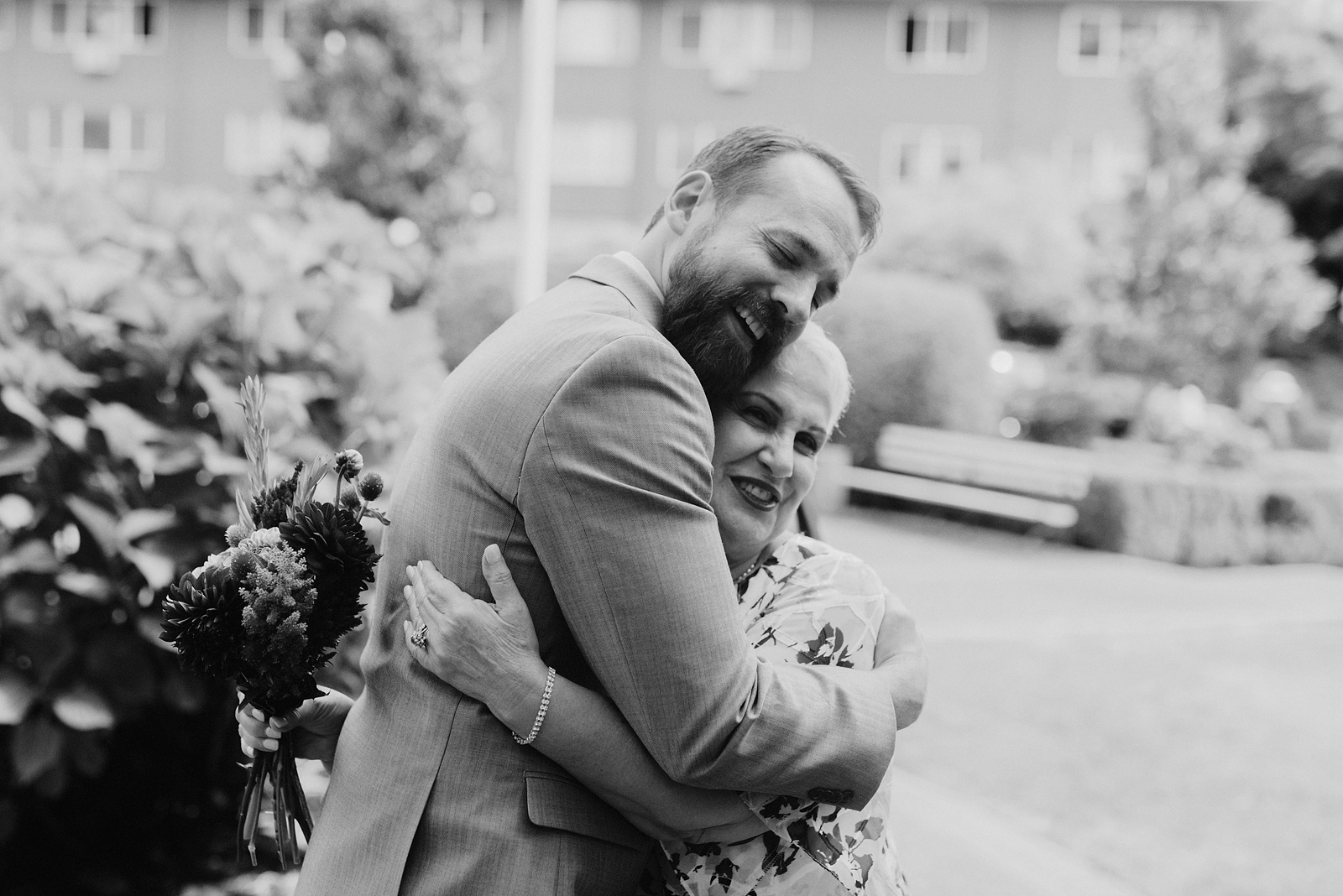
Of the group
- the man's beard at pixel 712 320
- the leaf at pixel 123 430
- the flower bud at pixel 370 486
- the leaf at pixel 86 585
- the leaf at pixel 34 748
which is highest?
the man's beard at pixel 712 320

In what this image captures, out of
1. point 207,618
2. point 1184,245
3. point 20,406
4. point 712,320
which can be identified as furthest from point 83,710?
point 1184,245

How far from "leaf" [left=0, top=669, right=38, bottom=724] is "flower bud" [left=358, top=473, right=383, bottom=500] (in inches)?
76.9

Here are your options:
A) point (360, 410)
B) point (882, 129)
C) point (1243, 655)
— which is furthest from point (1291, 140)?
point (360, 410)

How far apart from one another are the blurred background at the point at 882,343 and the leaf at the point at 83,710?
13 millimetres

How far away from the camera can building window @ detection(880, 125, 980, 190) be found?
110 feet

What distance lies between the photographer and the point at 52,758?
328 centimetres

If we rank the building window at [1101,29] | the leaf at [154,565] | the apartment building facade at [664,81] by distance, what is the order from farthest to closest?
1. the apartment building facade at [664,81]
2. the building window at [1101,29]
3. the leaf at [154,565]

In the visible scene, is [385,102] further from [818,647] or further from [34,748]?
[818,647]

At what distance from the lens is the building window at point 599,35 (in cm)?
3369

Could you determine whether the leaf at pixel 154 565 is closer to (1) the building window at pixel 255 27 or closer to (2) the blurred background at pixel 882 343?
(2) the blurred background at pixel 882 343

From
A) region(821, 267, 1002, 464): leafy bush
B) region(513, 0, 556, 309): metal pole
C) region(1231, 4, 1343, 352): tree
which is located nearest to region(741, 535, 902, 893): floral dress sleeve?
region(513, 0, 556, 309): metal pole

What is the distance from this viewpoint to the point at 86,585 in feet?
10.9

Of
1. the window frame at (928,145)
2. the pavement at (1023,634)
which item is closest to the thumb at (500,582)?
the pavement at (1023,634)

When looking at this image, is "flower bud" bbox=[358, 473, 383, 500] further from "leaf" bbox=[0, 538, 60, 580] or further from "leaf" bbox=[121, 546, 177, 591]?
"leaf" bbox=[0, 538, 60, 580]
